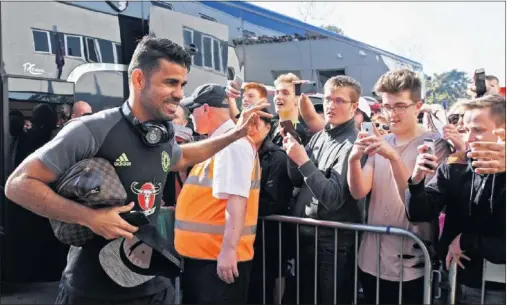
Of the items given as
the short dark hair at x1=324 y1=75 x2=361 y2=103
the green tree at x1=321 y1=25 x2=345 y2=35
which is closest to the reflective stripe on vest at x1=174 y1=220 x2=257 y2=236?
the short dark hair at x1=324 y1=75 x2=361 y2=103

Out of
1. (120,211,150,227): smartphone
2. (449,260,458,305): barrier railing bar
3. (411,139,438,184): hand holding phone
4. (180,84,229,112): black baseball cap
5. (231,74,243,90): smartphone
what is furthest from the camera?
(231,74,243,90): smartphone

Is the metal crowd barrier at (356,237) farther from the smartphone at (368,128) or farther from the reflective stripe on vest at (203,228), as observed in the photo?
the smartphone at (368,128)

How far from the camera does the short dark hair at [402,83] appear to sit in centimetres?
297

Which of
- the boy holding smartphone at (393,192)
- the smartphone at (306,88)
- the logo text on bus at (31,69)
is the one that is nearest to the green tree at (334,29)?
the smartphone at (306,88)

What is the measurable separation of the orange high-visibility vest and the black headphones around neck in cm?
74

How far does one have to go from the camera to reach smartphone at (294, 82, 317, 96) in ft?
13.0

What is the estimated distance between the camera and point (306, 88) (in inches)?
172

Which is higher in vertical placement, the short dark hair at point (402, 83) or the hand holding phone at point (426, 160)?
the short dark hair at point (402, 83)

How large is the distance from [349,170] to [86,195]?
58.5 inches

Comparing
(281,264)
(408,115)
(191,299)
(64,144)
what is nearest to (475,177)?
(408,115)

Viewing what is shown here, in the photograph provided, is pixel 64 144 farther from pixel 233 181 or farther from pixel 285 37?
pixel 285 37

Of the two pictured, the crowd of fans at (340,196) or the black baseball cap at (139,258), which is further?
the crowd of fans at (340,196)

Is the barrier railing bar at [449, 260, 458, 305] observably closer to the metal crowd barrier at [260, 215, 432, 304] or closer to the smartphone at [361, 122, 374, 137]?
the metal crowd barrier at [260, 215, 432, 304]

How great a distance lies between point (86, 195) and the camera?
2018mm
